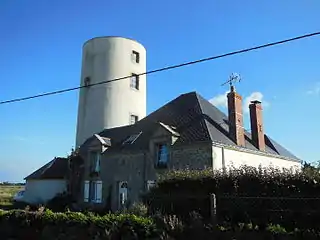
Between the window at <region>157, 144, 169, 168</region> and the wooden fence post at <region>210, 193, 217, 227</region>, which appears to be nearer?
the wooden fence post at <region>210, 193, 217, 227</region>

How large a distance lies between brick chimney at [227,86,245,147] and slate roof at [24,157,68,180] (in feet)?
47.4

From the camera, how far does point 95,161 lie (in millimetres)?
26062

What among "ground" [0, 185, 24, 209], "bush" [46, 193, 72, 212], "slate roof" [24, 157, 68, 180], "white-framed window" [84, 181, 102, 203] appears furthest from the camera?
"ground" [0, 185, 24, 209]

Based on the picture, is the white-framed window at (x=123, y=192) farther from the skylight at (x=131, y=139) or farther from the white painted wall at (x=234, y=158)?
the white painted wall at (x=234, y=158)

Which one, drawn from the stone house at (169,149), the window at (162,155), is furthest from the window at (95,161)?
the window at (162,155)

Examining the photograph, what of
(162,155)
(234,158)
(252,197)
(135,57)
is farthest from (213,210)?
(135,57)

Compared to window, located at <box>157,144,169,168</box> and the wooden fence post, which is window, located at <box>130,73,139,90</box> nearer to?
window, located at <box>157,144,169,168</box>

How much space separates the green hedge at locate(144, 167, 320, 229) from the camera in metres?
8.11

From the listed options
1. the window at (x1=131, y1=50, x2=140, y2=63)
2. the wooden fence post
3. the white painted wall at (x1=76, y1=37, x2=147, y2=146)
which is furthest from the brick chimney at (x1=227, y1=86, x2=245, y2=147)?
the window at (x1=131, y1=50, x2=140, y2=63)

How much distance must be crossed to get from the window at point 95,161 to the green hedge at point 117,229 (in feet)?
45.7

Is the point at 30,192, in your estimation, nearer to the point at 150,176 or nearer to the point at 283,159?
the point at 150,176

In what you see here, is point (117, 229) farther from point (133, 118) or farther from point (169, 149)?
point (133, 118)

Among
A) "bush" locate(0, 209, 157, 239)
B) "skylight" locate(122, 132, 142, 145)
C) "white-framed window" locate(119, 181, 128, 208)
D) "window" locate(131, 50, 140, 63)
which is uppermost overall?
"window" locate(131, 50, 140, 63)

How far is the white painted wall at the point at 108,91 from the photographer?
31.8 m
